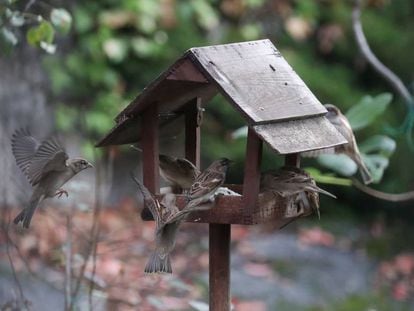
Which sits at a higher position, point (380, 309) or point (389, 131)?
point (389, 131)

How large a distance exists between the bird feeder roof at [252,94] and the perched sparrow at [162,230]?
34 centimetres

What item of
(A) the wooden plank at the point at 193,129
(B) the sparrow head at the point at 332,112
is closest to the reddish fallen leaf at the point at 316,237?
(B) the sparrow head at the point at 332,112

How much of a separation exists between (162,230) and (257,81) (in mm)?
591

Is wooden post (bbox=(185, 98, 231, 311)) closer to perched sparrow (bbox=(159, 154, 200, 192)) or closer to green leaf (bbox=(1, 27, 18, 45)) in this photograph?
perched sparrow (bbox=(159, 154, 200, 192))

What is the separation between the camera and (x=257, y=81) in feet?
9.94

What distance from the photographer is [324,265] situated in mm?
7555

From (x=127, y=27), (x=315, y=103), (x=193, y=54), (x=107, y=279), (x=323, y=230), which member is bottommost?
(x=323, y=230)

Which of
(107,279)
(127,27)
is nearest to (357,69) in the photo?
(127,27)

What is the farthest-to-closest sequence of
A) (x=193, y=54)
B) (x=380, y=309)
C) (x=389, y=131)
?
(x=380, y=309)
(x=389, y=131)
(x=193, y=54)

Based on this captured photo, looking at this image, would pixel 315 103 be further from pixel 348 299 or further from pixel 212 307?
pixel 348 299

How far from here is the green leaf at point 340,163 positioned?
159 inches

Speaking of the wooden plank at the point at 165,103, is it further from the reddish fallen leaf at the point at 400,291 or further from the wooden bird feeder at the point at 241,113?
the reddish fallen leaf at the point at 400,291

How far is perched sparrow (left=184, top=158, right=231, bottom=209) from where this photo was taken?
9.39 ft

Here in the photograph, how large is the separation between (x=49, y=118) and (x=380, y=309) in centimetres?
335
